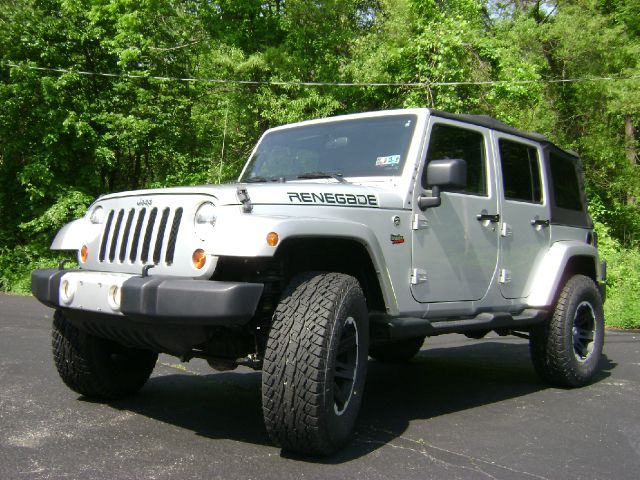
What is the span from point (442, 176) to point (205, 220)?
1546 mm

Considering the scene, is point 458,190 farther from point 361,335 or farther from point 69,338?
point 69,338

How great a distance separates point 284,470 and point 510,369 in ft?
13.1

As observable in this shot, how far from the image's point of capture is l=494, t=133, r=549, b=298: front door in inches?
207

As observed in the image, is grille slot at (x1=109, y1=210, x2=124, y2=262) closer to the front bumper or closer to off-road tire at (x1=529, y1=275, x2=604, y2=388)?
the front bumper

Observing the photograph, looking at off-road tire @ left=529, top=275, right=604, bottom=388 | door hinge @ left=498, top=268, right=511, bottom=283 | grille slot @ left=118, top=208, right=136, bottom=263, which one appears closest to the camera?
grille slot @ left=118, top=208, right=136, bottom=263

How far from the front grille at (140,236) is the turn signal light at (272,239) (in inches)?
22.2

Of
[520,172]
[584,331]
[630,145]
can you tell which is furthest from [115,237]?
[630,145]

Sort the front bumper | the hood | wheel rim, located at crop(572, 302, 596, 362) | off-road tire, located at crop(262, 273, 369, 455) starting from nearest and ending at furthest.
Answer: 1. the front bumper
2. off-road tire, located at crop(262, 273, 369, 455)
3. the hood
4. wheel rim, located at crop(572, 302, 596, 362)

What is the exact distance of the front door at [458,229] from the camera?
4.38m

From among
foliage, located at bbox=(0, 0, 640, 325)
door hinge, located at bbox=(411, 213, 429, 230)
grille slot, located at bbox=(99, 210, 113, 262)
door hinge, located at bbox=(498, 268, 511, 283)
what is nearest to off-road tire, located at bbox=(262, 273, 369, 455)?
door hinge, located at bbox=(411, 213, 429, 230)

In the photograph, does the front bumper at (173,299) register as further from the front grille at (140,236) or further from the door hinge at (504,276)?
the door hinge at (504,276)

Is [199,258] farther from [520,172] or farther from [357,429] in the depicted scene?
[520,172]

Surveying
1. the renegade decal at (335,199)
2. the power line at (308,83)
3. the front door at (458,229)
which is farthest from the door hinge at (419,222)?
the power line at (308,83)

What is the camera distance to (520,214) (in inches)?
215
